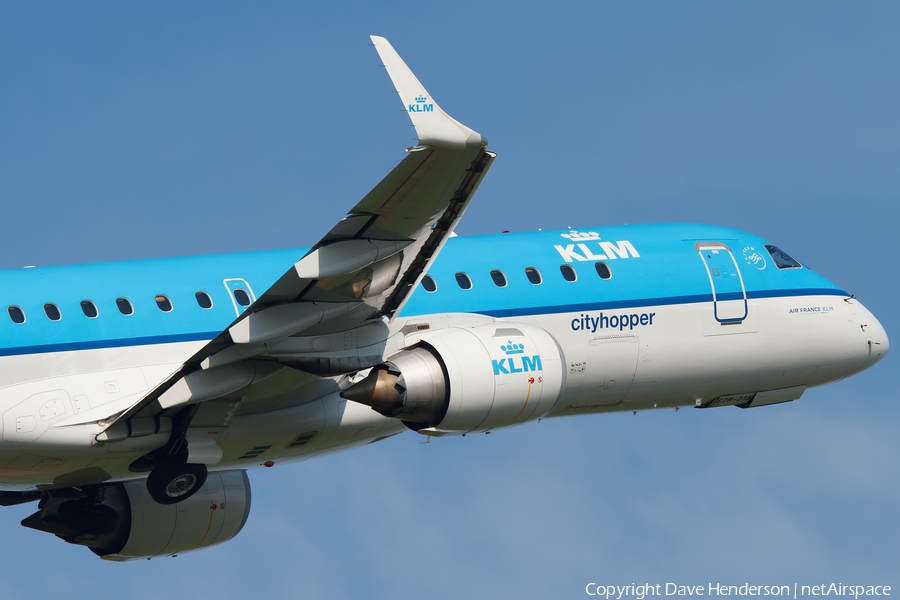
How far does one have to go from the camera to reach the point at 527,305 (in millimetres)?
22484

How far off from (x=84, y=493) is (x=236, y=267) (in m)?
Result: 5.60

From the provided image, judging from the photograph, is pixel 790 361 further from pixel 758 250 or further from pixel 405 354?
pixel 405 354

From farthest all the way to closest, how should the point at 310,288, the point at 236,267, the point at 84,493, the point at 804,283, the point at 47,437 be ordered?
the point at 804,283
the point at 84,493
the point at 236,267
the point at 47,437
the point at 310,288

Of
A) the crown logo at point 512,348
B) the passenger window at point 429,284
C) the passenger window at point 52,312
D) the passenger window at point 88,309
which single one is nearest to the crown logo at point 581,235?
the passenger window at point 429,284

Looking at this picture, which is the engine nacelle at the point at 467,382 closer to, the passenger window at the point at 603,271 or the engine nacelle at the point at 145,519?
the passenger window at the point at 603,271

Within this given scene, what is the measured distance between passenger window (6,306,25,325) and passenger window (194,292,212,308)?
2.61 m

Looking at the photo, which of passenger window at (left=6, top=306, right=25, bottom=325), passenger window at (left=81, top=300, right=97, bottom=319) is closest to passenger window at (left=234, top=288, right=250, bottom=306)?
passenger window at (left=81, top=300, right=97, bottom=319)

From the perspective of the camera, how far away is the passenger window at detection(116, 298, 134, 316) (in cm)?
2006

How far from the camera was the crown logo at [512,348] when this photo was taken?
19.9 metres

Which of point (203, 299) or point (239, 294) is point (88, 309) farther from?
point (239, 294)

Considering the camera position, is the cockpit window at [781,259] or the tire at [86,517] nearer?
the tire at [86,517]

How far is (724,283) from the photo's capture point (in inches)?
961

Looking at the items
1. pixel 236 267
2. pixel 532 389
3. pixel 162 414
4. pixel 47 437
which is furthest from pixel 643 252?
pixel 47 437

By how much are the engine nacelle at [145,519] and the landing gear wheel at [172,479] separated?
3.09 meters
